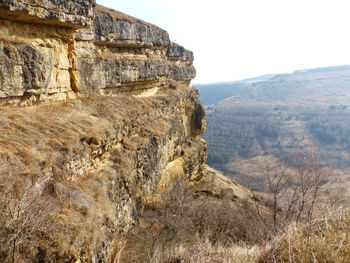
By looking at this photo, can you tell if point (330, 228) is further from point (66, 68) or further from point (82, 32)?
point (82, 32)

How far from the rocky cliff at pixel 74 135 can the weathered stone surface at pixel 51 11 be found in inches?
1.6

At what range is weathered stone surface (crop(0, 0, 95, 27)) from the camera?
11133 millimetres

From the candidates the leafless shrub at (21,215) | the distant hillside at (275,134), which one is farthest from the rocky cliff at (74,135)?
the distant hillside at (275,134)

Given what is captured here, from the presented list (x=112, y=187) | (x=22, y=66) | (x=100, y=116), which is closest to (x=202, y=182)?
(x=100, y=116)

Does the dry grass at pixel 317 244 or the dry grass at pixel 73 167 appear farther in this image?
the dry grass at pixel 73 167

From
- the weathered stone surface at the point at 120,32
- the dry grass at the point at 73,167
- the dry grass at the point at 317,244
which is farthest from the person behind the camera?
the weathered stone surface at the point at 120,32

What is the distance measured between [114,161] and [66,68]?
522 centimetres

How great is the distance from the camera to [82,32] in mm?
16266

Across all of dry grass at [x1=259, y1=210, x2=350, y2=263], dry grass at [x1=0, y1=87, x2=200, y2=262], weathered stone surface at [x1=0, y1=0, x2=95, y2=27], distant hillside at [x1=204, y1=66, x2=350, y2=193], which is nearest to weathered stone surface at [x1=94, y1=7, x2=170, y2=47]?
weathered stone surface at [x1=0, y1=0, x2=95, y2=27]

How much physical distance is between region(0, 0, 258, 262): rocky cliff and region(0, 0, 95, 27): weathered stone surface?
0.04m

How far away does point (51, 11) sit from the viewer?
501 inches

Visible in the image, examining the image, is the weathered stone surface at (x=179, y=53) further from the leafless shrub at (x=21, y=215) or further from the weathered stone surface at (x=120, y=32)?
the leafless shrub at (x=21, y=215)

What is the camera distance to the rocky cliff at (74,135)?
694cm

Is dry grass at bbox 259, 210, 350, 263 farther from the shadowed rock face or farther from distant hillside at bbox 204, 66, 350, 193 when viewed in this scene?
distant hillside at bbox 204, 66, 350, 193
